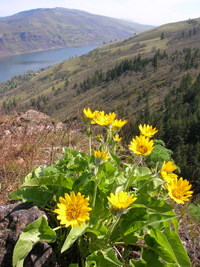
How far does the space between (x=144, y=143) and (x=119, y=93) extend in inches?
2386

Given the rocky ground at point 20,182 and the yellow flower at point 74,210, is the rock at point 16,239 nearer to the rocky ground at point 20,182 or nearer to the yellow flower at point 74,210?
the rocky ground at point 20,182

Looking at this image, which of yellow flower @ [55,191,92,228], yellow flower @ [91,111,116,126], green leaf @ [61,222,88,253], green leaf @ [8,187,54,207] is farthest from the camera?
yellow flower @ [91,111,116,126]

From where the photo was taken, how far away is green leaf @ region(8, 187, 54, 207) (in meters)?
1.55

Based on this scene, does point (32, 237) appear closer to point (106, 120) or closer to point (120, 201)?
point (120, 201)

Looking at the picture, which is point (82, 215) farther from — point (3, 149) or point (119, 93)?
point (119, 93)

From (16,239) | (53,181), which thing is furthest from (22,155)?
(16,239)

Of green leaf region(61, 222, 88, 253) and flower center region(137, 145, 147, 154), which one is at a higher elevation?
flower center region(137, 145, 147, 154)

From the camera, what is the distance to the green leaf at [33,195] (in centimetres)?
155

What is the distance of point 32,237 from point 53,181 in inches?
16.3

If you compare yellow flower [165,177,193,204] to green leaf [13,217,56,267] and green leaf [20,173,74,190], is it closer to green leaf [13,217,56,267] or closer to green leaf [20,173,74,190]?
green leaf [20,173,74,190]

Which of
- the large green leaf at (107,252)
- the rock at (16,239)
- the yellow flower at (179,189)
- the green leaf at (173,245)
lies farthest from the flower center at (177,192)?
the rock at (16,239)

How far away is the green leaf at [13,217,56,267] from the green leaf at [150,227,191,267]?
75 cm

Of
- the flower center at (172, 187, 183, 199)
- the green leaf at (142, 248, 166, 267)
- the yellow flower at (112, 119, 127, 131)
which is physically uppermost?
the yellow flower at (112, 119, 127, 131)

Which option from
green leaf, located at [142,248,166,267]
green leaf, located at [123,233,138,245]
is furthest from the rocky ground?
green leaf, located at [142,248,166,267]
